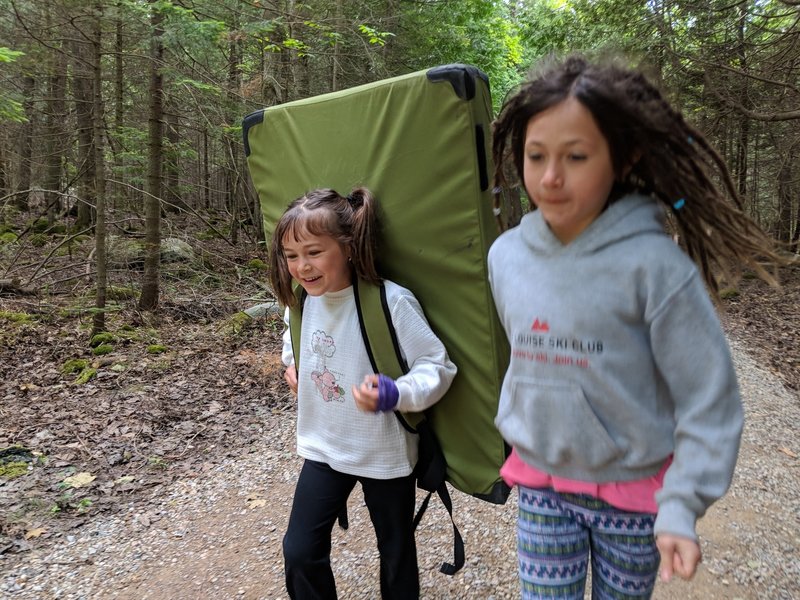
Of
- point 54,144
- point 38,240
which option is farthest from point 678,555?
point 54,144

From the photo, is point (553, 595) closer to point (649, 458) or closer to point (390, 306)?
point (649, 458)

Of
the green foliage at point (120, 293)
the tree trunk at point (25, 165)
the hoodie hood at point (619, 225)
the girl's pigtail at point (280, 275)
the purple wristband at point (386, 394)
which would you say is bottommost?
the purple wristband at point (386, 394)

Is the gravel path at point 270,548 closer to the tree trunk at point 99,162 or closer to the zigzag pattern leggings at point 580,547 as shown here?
the zigzag pattern leggings at point 580,547

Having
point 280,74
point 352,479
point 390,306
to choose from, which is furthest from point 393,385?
point 280,74

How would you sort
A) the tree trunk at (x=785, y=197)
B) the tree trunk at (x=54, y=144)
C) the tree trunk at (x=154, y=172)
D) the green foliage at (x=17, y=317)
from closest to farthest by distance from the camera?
1. the tree trunk at (x=154, y=172)
2. the green foliage at (x=17, y=317)
3. the tree trunk at (x=785, y=197)
4. the tree trunk at (x=54, y=144)

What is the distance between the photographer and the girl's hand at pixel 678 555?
121 cm

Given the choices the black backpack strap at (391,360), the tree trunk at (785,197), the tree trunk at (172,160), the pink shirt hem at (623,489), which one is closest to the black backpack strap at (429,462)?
the black backpack strap at (391,360)

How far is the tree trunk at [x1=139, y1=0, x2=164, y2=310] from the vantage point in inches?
293

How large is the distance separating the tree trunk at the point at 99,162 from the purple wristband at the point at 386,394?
6.83 m

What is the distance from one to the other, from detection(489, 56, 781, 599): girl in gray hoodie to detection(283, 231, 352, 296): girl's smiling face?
26.8 inches

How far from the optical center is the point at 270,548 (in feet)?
11.0

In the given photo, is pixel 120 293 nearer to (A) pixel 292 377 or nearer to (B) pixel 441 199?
(A) pixel 292 377

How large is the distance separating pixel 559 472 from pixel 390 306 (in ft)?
2.57

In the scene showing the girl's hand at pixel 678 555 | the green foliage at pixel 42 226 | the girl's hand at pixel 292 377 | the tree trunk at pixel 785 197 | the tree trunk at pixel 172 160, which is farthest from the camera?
the green foliage at pixel 42 226
